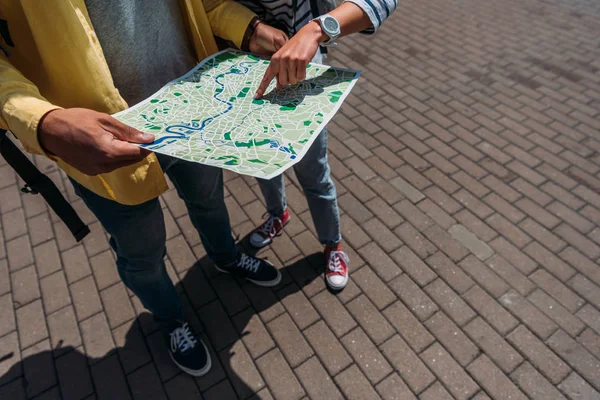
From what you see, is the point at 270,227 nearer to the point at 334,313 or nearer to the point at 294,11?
the point at 334,313

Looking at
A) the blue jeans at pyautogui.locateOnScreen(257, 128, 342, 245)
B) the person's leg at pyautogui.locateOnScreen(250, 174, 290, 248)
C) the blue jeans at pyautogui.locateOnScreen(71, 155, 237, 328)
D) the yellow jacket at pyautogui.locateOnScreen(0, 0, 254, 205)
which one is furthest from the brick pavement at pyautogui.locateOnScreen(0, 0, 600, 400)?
the yellow jacket at pyautogui.locateOnScreen(0, 0, 254, 205)

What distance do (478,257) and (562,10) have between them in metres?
4.88

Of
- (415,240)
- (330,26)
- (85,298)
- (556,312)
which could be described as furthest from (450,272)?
(85,298)

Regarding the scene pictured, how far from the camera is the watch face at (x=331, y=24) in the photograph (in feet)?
4.93

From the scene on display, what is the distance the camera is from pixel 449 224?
2.88 m

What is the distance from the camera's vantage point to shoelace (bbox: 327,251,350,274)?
2.53 metres

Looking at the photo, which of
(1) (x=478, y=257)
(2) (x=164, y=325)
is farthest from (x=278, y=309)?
(1) (x=478, y=257)

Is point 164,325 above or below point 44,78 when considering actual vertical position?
below

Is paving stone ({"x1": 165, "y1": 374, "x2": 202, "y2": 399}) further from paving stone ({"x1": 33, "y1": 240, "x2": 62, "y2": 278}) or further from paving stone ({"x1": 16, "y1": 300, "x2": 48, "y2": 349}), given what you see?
paving stone ({"x1": 33, "y1": 240, "x2": 62, "y2": 278})

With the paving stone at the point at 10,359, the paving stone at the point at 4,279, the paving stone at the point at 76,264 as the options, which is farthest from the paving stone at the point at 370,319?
the paving stone at the point at 4,279

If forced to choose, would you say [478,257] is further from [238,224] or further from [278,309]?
[238,224]

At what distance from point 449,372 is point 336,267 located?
844 millimetres

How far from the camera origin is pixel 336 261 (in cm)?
255

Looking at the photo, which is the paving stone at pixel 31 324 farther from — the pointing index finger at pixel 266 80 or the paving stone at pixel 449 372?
the paving stone at pixel 449 372
